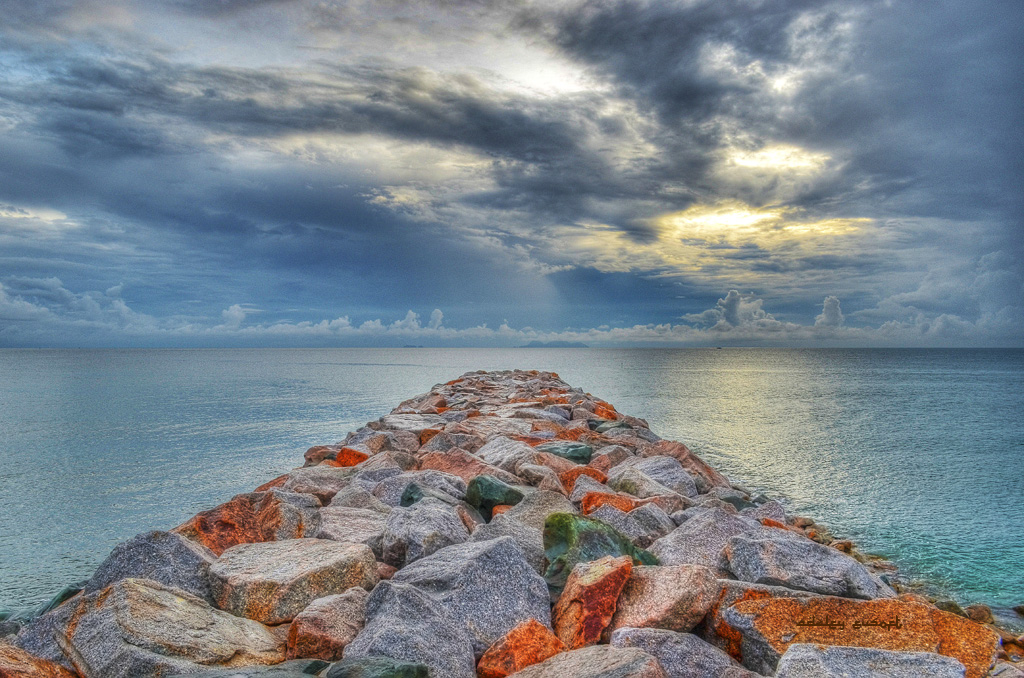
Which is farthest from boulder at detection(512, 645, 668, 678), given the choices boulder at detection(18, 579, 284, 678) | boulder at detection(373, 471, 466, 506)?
boulder at detection(373, 471, 466, 506)

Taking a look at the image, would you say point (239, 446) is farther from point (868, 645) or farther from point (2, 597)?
point (868, 645)

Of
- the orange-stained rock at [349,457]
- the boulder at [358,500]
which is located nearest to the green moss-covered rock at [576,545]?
the boulder at [358,500]

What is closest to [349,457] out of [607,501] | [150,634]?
[607,501]

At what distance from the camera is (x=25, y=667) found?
11.3 feet

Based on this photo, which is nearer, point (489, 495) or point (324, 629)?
point (324, 629)

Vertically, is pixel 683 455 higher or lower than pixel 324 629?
lower

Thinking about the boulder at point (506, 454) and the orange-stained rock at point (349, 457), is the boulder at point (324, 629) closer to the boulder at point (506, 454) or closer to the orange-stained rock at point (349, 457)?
the boulder at point (506, 454)

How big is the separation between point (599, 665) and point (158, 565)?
356 centimetres

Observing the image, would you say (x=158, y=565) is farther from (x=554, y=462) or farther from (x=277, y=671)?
(x=554, y=462)

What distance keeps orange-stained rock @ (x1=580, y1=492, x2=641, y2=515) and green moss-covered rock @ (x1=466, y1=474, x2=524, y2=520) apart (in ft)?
2.60

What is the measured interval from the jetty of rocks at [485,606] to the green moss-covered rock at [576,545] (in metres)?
0.02

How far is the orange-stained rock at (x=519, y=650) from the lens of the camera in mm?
3906

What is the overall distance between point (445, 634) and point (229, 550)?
7.81 ft

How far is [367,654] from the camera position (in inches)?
148
